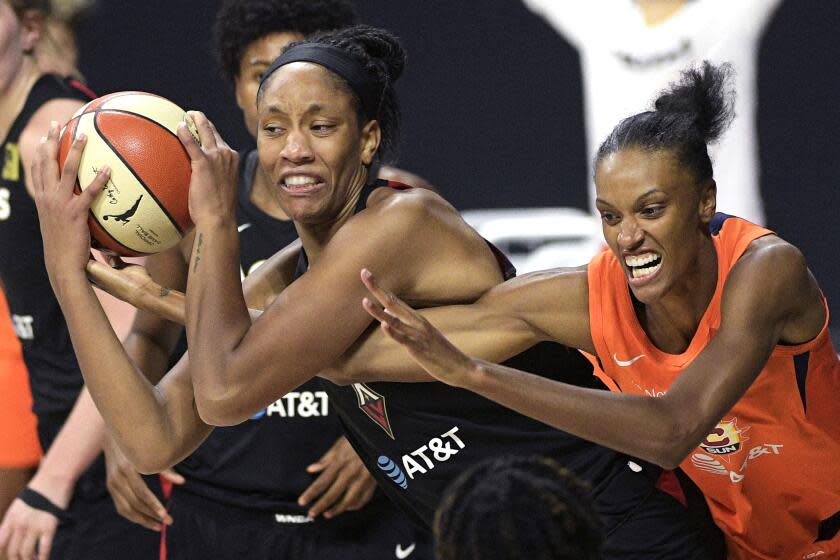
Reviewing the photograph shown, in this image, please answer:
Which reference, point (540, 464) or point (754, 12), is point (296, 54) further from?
point (754, 12)

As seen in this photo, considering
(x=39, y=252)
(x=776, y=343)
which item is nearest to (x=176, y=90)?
(x=39, y=252)

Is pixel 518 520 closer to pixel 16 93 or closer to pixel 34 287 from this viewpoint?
pixel 34 287

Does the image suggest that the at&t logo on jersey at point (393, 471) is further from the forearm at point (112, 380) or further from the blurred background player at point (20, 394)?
the blurred background player at point (20, 394)

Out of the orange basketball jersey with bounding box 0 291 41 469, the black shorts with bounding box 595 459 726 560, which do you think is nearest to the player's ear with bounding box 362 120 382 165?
the black shorts with bounding box 595 459 726 560

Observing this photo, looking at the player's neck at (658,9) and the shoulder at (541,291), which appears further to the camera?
the player's neck at (658,9)

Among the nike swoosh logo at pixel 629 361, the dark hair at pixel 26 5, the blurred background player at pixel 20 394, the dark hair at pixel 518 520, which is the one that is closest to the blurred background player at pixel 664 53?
the blurred background player at pixel 20 394

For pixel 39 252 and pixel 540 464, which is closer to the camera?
pixel 540 464

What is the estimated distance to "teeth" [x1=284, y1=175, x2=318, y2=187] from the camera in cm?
267

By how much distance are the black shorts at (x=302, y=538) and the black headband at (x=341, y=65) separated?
3.84ft

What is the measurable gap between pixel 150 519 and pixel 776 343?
170cm

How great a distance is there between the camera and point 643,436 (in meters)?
2.29

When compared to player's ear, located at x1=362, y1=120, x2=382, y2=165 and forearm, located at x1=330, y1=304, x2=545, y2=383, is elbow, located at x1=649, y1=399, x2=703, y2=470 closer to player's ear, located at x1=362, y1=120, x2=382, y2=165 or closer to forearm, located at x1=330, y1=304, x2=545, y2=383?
forearm, located at x1=330, y1=304, x2=545, y2=383

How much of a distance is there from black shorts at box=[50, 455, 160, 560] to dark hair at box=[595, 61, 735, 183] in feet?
5.78

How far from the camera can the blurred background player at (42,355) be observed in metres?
3.51
